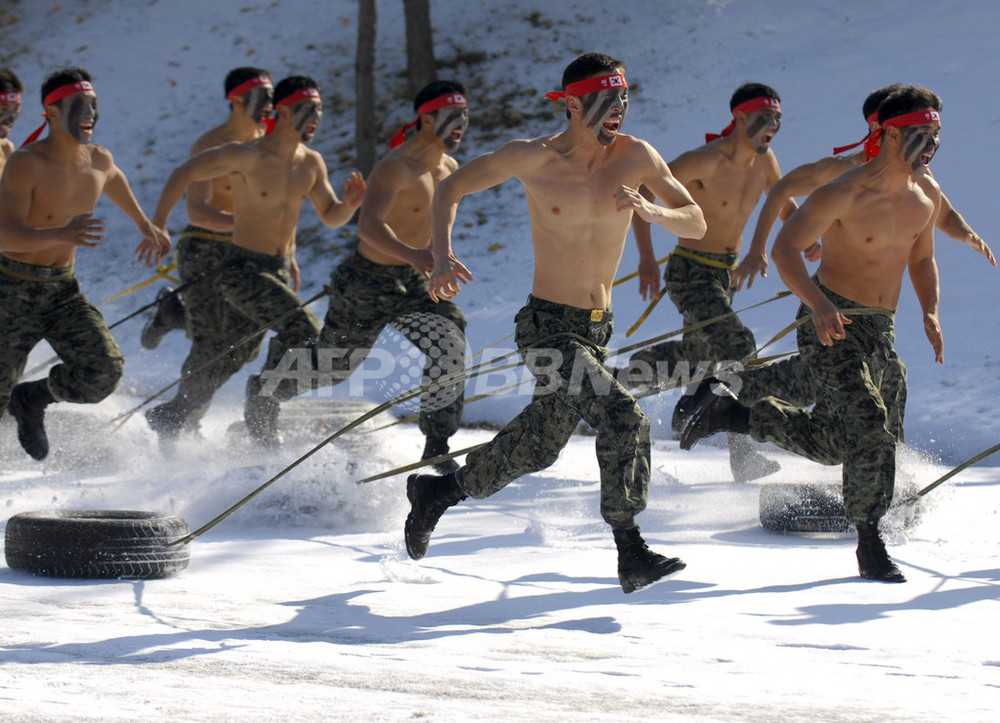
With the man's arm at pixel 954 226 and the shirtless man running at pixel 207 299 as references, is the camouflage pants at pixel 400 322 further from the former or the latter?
the man's arm at pixel 954 226

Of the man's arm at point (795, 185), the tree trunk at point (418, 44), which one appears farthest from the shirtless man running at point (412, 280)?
the tree trunk at point (418, 44)

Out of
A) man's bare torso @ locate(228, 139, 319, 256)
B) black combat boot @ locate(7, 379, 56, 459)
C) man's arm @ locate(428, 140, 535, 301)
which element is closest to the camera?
man's arm @ locate(428, 140, 535, 301)

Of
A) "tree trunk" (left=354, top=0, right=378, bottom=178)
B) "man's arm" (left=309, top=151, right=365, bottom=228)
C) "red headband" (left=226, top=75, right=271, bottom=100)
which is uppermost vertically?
"tree trunk" (left=354, top=0, right=378, bottom=178)

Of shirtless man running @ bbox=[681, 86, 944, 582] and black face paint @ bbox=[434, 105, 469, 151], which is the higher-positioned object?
black face paint @ bbox=[434, 105, 469, 151]

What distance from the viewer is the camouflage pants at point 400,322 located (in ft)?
22.9

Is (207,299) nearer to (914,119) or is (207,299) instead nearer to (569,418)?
(569,418)

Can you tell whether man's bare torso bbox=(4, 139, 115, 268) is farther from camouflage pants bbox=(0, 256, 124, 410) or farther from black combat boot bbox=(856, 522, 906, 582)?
black combat boot bbox=(856, 522, 906, 582)

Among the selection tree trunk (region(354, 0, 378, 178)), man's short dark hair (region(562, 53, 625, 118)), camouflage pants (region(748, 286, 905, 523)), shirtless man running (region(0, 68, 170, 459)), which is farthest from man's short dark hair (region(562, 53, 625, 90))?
tree trunk (region(354, 0, 378, 178))

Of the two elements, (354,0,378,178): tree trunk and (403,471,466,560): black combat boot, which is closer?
(403,471,466,560): black combat boot

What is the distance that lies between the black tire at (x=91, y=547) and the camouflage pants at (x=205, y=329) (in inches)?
124

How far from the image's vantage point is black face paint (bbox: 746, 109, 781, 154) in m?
7.24

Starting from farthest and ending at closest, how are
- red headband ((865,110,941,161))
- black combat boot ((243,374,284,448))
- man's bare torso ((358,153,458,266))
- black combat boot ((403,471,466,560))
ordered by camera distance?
black combat boot ((243,374,284,448)) → man's bare torso ((358,153,458,266)) → red headband ((865,110,941,161)) → black combat boot ((403,471,466,560))

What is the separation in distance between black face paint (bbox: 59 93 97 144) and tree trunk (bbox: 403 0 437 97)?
9095 millimetres

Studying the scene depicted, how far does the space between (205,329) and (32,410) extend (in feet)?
4.84
